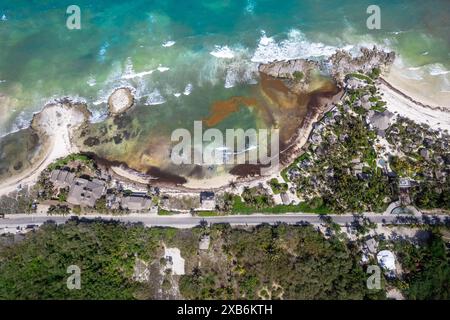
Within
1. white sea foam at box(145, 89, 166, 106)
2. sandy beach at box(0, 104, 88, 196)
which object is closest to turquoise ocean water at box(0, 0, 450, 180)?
white sea foam at box(145, 89, 166, 106)

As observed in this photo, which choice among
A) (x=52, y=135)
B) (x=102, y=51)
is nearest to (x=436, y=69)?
(x=102, y=51)

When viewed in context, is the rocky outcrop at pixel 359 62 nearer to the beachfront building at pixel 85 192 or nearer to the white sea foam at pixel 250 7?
the white sea foam at pixel 250 7

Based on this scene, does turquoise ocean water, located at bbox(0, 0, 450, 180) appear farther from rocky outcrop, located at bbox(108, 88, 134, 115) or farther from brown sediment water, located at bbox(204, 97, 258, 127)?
rocky outcrop, located at bbox(108, 88, 134, 115)

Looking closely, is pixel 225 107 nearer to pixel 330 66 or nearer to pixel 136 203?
pixel 330 66

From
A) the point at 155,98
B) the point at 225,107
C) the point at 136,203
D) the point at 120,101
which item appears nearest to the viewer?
the point at 136,203

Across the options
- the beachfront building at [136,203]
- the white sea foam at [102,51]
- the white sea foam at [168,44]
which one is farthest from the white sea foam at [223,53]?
the beachfront building at [136,203]
